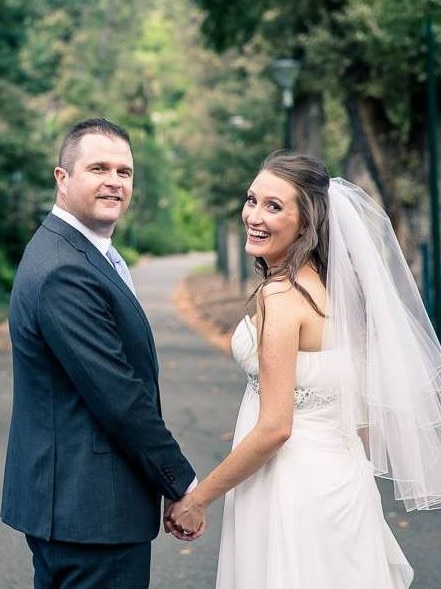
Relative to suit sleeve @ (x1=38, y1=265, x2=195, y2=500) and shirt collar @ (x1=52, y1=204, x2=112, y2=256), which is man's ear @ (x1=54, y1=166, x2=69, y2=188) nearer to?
shirt collar @ (x1=52, y1=204, x2=112, y2=256)

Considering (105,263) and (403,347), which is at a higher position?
(105,263)

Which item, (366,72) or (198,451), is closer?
(198,451)

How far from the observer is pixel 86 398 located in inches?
142

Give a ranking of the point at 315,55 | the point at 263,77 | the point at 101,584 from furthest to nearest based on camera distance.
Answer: the point at 263,77 < the point at 315,55 < the point at 101,584

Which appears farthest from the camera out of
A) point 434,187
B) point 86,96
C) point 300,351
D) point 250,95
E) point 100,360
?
point 86,96

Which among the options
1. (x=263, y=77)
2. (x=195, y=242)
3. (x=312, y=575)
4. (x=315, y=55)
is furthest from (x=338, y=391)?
(x=195, y=242)

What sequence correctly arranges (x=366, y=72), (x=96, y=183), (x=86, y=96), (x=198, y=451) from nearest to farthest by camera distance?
(x=96, y=183) < (x=198, y=451) < (x=366, y=72) < (x=86, y=96)

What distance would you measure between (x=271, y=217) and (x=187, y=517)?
3.06 ft

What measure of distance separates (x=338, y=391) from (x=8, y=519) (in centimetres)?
106

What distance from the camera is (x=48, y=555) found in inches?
147

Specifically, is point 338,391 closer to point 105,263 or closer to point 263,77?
point 105,263

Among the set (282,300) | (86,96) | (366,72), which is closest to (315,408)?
(282,300)

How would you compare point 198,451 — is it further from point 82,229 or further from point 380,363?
point 82,229

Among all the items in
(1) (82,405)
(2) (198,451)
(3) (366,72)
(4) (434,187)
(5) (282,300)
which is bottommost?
(2) (198,451)
